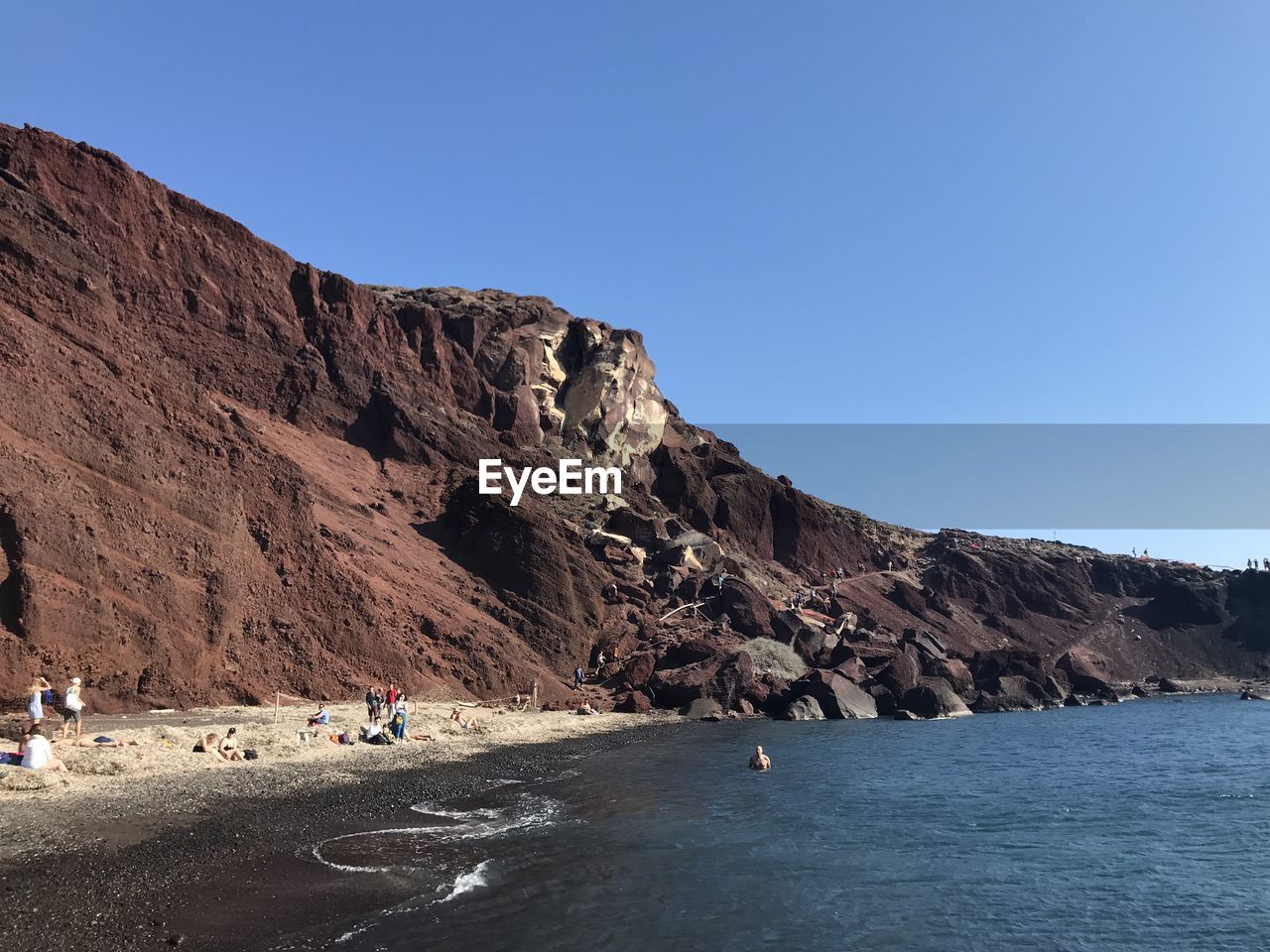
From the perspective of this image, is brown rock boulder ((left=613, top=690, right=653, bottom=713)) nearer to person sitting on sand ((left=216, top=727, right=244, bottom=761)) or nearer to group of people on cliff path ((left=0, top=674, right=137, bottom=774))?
person sitting on sand ((left=216, top=727, right=244, bottom=761))

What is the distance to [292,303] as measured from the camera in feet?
185

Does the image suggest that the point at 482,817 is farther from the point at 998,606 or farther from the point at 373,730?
the point at 998,606

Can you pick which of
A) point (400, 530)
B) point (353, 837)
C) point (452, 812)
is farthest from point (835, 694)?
point (353, 837)

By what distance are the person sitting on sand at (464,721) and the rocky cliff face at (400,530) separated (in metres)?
3.32

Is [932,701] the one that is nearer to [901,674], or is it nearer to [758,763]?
[901,674]

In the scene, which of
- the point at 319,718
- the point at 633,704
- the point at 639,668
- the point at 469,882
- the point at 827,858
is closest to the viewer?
the point at 469,882

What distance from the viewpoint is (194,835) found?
48.4 ft

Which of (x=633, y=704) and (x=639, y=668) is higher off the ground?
(x=639, y=668)

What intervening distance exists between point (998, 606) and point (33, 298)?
78.8 m

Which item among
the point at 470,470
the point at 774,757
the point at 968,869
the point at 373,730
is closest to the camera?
the point at 968,869

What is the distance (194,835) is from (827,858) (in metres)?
12.4

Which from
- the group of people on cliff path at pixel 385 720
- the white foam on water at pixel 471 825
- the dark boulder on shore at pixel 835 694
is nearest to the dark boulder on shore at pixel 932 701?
the dark boulder on shore at pixel 835 694

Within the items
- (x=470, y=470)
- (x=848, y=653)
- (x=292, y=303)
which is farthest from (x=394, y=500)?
(x=848, y=653)

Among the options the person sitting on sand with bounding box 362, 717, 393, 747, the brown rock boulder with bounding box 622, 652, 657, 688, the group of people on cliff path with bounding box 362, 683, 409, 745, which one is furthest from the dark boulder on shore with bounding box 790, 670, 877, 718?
the person sitting on sand with bounding box 362, 717, 393, 747
